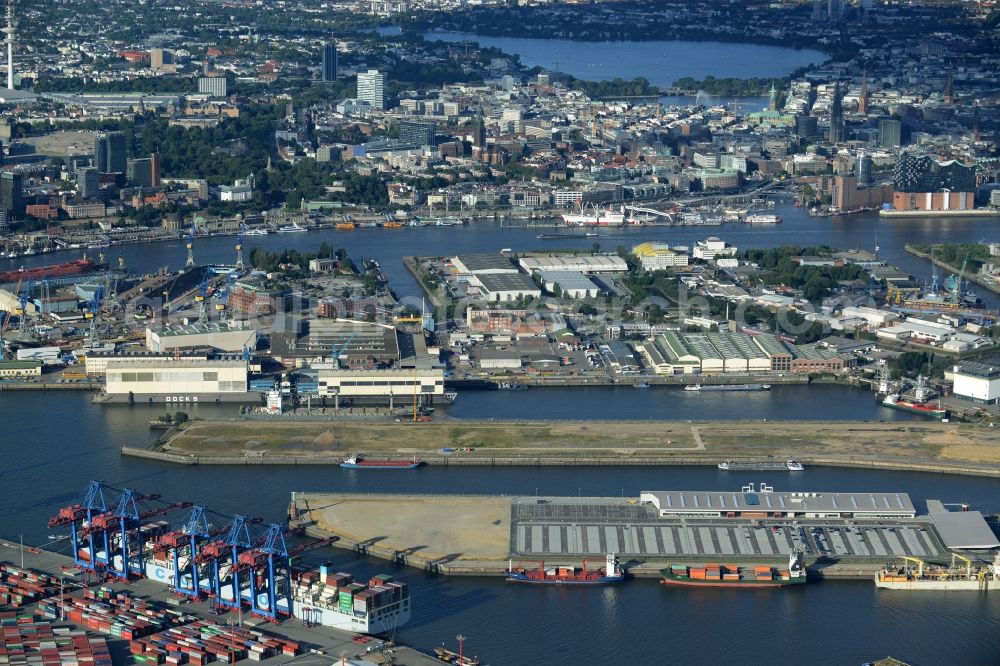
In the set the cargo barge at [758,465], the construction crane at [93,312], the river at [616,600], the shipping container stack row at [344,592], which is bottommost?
the river at [616,600]

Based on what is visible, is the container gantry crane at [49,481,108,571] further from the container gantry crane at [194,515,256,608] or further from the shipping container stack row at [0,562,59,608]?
the container gantry crane at [194,515,256,608]

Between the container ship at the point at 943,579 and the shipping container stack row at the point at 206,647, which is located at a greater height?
the container ship at the point at 943,579

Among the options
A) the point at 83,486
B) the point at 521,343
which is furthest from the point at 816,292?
the point at 83,486

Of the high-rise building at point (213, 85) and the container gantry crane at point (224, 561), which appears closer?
the container gantry crane at point (224, 561)

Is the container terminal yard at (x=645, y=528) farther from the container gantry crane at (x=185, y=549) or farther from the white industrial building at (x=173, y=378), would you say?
the white industrial building at (x=173, y=378)

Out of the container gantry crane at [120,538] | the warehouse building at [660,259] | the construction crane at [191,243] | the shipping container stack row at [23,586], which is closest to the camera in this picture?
the shipping container stack row at [23,586]

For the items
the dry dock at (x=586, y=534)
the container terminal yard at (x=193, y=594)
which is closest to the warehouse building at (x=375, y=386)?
the dry dock at (x=586, y=534)

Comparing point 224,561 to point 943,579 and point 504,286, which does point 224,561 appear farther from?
point 504,286
